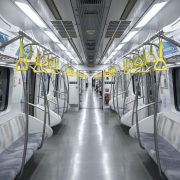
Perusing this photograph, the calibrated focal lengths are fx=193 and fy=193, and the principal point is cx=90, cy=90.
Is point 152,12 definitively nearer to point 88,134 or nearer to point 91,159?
point 91,159

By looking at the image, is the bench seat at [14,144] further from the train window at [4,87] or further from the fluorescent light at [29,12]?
the fluorescent light at [29,12]

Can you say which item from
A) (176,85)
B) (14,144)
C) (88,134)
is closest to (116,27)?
(176,85)

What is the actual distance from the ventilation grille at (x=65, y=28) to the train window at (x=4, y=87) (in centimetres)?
142

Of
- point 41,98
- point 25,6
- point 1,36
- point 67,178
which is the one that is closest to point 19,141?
point 67,178

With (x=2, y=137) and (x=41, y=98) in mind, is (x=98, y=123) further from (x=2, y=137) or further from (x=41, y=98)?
(x=2, y=137)

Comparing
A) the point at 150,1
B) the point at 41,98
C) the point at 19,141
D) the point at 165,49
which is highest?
the point at 150,1

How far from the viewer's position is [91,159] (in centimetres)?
376

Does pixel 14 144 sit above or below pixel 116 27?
below

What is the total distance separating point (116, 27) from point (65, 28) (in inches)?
44.8

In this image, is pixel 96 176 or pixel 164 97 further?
pixel 164 97

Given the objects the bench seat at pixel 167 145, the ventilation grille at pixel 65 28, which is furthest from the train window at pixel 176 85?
the ventilation grille at pixel 65 28

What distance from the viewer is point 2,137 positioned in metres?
3.29

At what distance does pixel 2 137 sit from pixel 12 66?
4.56 feet

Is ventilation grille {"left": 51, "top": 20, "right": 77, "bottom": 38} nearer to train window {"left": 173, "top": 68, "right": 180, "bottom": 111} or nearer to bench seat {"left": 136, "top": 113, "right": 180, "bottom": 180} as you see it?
train window {"left": 173, "top": 68, "right": 180, "bottom": 111}
